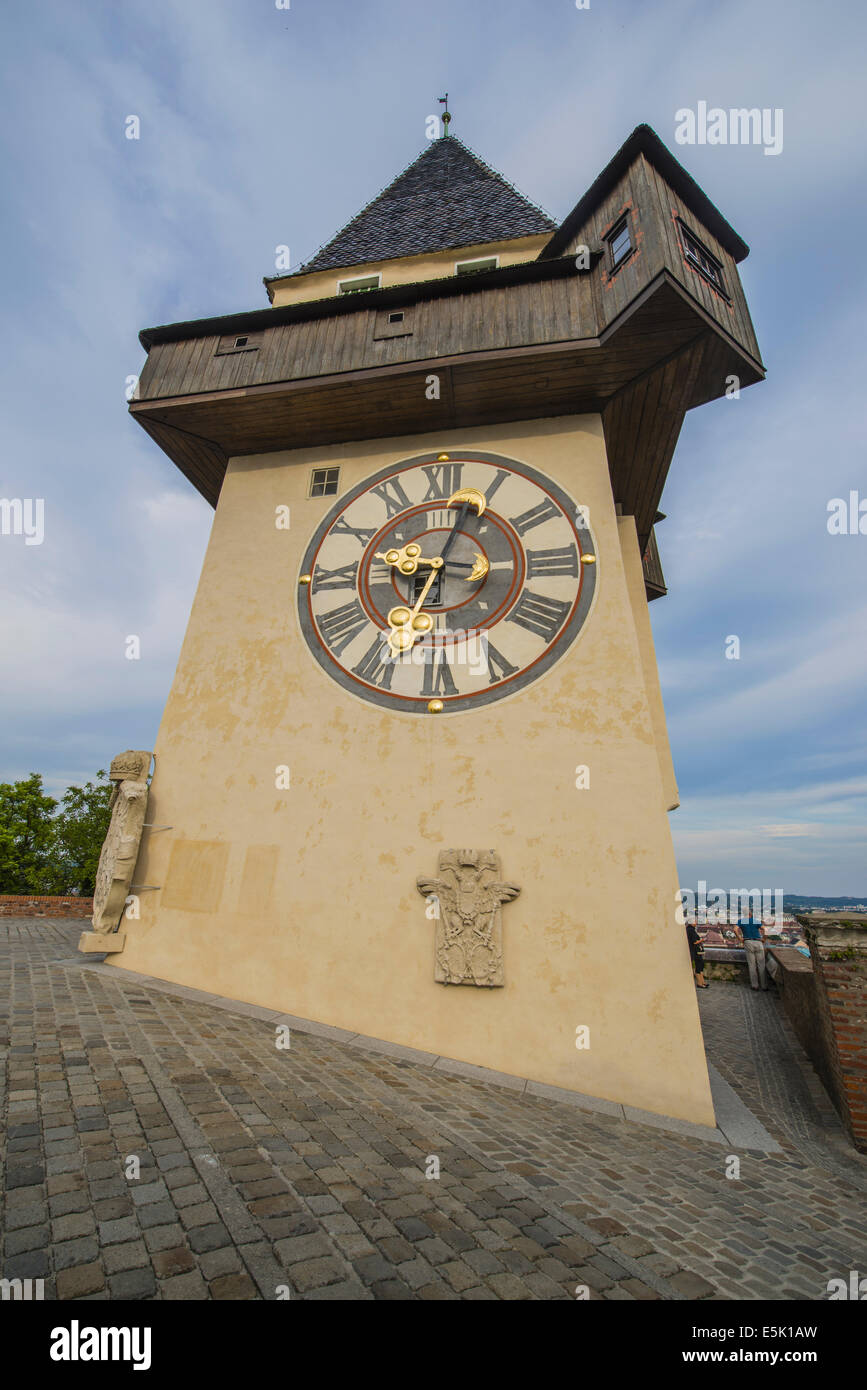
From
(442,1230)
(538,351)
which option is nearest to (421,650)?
(538,351)

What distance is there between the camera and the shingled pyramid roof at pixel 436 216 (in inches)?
380

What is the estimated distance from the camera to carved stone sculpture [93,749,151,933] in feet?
21.2

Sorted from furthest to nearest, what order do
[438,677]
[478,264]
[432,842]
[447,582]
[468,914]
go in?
[478,264]
[447,582]
[438,677]
[432,842]
[468,914]

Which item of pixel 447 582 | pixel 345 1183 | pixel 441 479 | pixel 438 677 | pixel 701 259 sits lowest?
pixel 345 1183

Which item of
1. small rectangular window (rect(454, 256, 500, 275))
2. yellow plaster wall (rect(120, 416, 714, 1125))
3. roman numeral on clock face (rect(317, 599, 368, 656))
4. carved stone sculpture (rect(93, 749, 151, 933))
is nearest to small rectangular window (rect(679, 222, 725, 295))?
yellow plaster wall (rect(120, 416, 714, 1125))

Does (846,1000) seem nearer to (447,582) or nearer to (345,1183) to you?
(345,1183)

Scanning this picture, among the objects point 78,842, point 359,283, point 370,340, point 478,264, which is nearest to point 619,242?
point 478,264

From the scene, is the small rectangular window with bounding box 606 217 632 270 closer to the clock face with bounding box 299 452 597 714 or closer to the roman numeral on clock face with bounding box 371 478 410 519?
the clock face with bounding box 299 452 597 714

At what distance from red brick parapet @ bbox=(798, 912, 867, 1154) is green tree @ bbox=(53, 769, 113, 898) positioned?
67.1ft

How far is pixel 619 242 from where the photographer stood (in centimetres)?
727

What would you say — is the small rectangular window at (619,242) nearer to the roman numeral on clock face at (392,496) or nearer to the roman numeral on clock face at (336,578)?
the roman numeral on clock face at (392,496)

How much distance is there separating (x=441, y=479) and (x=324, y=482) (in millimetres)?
1677

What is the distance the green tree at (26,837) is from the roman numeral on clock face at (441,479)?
19.3 metres
